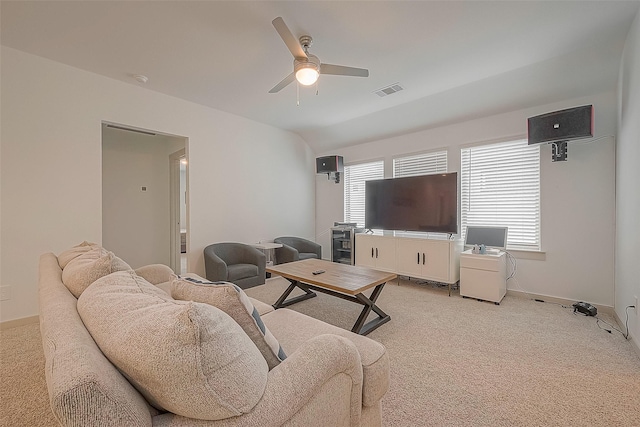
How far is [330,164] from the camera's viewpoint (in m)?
5.58

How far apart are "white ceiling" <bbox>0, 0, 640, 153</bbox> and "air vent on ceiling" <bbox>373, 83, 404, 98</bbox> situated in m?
0.11

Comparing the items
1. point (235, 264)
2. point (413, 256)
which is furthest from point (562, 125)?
point (235, 264)

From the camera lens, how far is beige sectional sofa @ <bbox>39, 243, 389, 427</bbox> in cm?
65

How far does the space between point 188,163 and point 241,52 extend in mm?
2028

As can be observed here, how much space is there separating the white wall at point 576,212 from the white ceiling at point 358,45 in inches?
10.7

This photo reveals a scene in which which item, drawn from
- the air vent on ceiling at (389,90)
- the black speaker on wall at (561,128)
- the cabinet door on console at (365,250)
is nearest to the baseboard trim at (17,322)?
the cabinet door on console at (365,250)

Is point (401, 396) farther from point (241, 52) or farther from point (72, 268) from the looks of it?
point (241, 52)

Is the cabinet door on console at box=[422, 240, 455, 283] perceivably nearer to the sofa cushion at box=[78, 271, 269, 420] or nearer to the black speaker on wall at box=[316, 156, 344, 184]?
the black speaker on wall at box=[316, 156, 344, 184]

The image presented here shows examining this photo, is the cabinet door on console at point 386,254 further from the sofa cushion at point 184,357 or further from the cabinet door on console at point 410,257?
the sofa cushion at point 184,357

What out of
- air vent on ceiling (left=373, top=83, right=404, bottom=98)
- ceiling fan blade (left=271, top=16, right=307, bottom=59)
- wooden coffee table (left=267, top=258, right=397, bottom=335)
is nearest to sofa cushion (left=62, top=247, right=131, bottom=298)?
wooden coffee table (left=267, top=258, right=397, bottom=335)

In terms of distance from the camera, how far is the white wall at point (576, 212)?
3148mm

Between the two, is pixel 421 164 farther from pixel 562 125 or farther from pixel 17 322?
pixel 17 322

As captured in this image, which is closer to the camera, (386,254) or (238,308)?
(238,308)

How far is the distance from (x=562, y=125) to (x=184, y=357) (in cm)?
416
